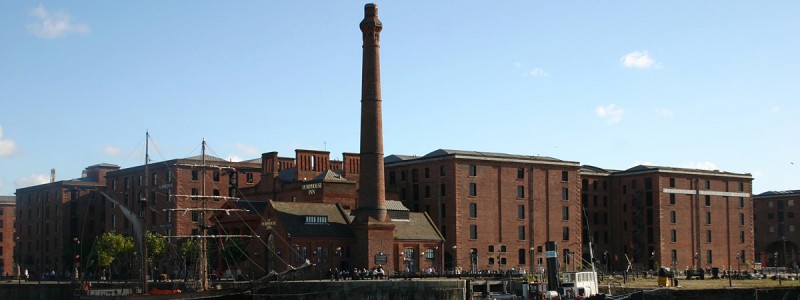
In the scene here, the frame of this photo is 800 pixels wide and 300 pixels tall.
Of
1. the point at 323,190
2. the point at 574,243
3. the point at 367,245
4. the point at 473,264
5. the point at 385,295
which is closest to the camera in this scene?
the point at 385,295

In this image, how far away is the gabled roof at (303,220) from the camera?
100 metres

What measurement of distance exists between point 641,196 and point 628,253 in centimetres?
790

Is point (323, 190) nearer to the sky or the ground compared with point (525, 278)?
nearer to the sky

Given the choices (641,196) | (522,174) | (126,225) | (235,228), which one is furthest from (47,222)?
(641,196)

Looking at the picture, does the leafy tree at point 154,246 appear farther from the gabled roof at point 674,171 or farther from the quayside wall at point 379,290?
the gabled roof at point 674,171

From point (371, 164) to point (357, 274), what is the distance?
1215cm

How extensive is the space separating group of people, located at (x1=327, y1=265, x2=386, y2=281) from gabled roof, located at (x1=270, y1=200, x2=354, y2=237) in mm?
4659

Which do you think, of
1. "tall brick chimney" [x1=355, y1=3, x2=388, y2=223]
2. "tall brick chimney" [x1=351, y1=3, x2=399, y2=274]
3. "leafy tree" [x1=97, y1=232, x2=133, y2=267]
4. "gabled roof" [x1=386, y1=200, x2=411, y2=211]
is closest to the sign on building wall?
"tall brick chimney" [x1=351, y1=3, x2=399, y2=274]

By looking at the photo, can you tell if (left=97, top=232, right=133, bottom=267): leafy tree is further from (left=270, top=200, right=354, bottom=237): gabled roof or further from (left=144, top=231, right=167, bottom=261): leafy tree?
(left=270, top=200, right=354, bottom=237): gabled roof

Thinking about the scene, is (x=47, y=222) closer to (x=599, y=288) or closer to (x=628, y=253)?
(x=628, y=253)

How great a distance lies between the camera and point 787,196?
17912cm

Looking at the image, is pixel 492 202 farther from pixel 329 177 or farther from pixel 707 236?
pixel 707 236

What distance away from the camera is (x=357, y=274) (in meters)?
92.2

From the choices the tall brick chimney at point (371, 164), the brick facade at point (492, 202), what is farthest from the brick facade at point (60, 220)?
the tall brick chimney at point (371, 164)
